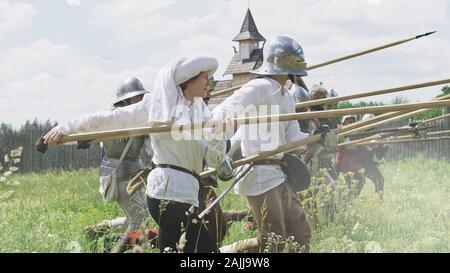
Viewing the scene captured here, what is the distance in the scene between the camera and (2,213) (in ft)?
23.6

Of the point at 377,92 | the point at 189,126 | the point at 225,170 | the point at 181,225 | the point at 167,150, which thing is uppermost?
the point at 377,92

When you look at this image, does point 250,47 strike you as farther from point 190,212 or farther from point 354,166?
point 190,212

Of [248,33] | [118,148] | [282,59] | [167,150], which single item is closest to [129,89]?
[118,148]

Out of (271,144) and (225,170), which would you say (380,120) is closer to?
(271,144)

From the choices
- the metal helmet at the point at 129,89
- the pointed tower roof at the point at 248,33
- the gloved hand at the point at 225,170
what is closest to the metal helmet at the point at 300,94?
the metal helmet at the point at 129,89

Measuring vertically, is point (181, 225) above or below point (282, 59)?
below

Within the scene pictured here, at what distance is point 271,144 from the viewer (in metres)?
5.03

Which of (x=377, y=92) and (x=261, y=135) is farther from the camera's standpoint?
(x=377, y=92)

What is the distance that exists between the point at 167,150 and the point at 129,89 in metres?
2.32

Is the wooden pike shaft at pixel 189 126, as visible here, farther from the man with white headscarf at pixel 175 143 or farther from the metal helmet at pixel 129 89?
the metal helmet at pixel 129 89

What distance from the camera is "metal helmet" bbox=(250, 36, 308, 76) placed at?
17.0 feet

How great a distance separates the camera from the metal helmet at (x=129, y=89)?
6.41 metres

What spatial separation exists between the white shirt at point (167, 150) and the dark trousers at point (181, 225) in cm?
5
